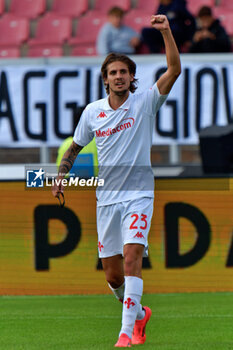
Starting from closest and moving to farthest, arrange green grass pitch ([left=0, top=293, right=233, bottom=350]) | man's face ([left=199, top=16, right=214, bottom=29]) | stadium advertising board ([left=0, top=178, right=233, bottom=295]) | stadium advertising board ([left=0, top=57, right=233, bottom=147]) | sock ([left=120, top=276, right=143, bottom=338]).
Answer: sock ([left=120, top=276, right=143, bottom=338]) → green grass pitch ([left=0, top=293, right=233, bottom=350]) → stadium advertising board ([left=0, top=178, right=233, bottom=295]) → stadium advertising board ([left=0, top=57, right=233, bottom=147]) → man's face ([left=199, top=16, right=214, bottom=29])

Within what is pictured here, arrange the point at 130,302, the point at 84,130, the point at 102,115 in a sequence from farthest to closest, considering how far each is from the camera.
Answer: the point at 84,130 < the point at 102,115 < the point at 130,302

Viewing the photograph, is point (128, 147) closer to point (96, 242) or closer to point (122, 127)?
point (122, 127)

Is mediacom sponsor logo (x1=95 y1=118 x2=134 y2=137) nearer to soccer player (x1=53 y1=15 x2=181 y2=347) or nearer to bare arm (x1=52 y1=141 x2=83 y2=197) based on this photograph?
soccer player (x1=53 y1=15 x2=181 y2=347)

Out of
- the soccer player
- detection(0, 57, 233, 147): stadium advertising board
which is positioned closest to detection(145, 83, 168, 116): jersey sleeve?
the soccer player

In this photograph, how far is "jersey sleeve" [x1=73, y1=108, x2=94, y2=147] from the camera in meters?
6.17

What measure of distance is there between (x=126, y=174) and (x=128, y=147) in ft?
0.64

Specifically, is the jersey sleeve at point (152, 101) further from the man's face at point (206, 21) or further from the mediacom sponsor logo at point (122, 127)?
the man's face at point (206, 21)

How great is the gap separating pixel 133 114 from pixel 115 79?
0.28 metres

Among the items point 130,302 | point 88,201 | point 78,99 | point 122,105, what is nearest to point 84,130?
point 122,105

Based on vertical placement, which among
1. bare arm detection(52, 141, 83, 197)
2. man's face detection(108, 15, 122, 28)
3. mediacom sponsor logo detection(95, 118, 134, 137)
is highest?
man's face detection(108, 15, 122, 28)

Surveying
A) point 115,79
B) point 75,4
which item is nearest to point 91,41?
point 75,4

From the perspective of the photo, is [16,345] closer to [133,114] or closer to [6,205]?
[133,114]

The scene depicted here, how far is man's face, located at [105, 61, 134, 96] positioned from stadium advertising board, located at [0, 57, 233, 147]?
240 inches

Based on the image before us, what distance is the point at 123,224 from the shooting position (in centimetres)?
591
